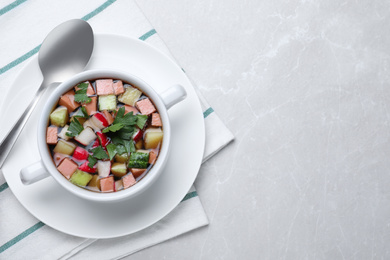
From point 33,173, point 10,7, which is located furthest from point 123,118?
point 10,7

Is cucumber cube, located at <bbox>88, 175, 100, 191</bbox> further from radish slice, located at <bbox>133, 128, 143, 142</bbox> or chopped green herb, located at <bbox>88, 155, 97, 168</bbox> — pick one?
radish slice, located at <bbox>133, 128, 143, 142</bbox>

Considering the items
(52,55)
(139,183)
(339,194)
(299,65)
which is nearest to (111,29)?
(52,55)

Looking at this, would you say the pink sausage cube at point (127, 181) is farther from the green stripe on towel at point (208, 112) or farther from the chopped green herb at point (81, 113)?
the green stripe on towel at point (208, 112)

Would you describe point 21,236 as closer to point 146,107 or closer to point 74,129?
point 74,129

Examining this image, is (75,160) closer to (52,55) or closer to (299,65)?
(52,55)

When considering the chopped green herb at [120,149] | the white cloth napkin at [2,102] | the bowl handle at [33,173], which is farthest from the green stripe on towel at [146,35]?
the bowl handle at [33,173]

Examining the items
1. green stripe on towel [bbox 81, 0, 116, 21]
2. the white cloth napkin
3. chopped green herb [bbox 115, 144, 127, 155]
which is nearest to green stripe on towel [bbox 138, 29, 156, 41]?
the white cloth napkin
